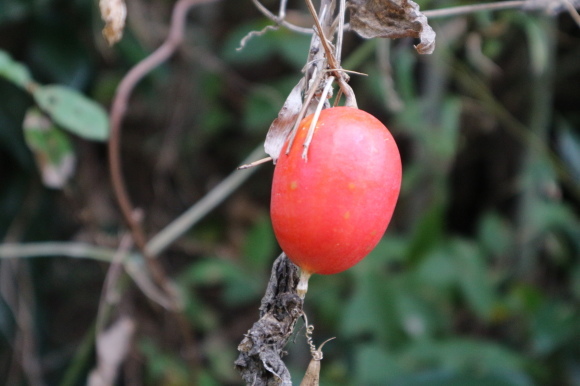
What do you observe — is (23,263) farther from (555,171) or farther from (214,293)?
(555,171)

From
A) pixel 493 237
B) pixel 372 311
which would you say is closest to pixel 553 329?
pixel 493 237

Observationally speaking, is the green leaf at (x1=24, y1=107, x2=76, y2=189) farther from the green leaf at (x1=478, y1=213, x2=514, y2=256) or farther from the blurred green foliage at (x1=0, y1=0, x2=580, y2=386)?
the green leaf at (x1=478, y1=213, x2=514, y2=256)

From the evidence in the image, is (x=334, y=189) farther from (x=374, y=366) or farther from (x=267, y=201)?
(x=267, y=201)

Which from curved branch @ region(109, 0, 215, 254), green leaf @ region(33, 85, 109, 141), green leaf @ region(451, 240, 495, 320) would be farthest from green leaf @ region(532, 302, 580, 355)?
green leaf @ region(33, 85, 109, 141)

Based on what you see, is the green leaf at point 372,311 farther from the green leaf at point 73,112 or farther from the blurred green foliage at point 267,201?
the green leaf at point 73,112

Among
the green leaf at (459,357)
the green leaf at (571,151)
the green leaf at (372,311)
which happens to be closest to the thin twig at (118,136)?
the green leaf at (372,311)

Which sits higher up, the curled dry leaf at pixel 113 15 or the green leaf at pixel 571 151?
the curled dry leaf at pixel 113 15
